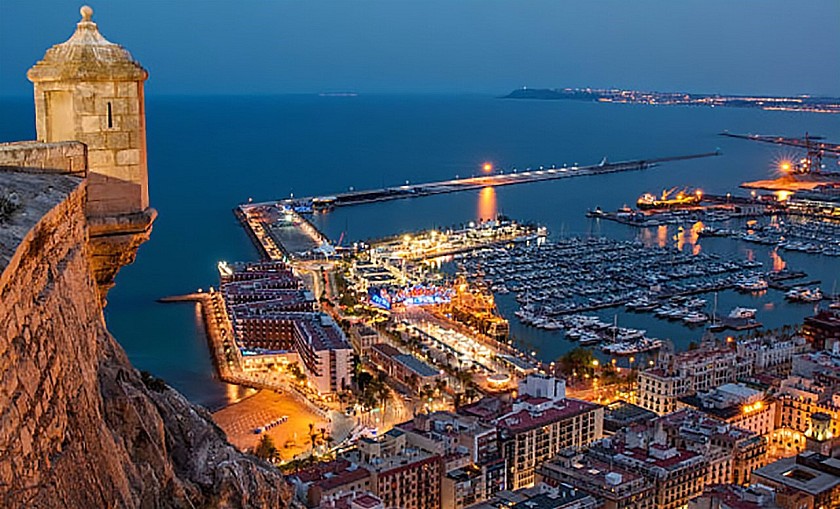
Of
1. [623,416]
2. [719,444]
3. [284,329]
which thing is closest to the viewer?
[719,444]

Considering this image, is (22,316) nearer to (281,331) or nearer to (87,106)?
(87,106)

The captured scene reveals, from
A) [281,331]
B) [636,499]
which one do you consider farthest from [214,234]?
[636,499]

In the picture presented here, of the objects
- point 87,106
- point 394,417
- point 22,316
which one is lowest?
point 394,417

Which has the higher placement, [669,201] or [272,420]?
[669,201]

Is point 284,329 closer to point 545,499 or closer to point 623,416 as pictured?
point 623,416

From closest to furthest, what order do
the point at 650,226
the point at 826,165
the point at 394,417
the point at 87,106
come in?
the point at 87,106
the point at 394,417
the point at 650,226
the point at 826,165

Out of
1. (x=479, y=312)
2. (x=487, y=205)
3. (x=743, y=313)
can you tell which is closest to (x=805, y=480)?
(x=479, y=312)
